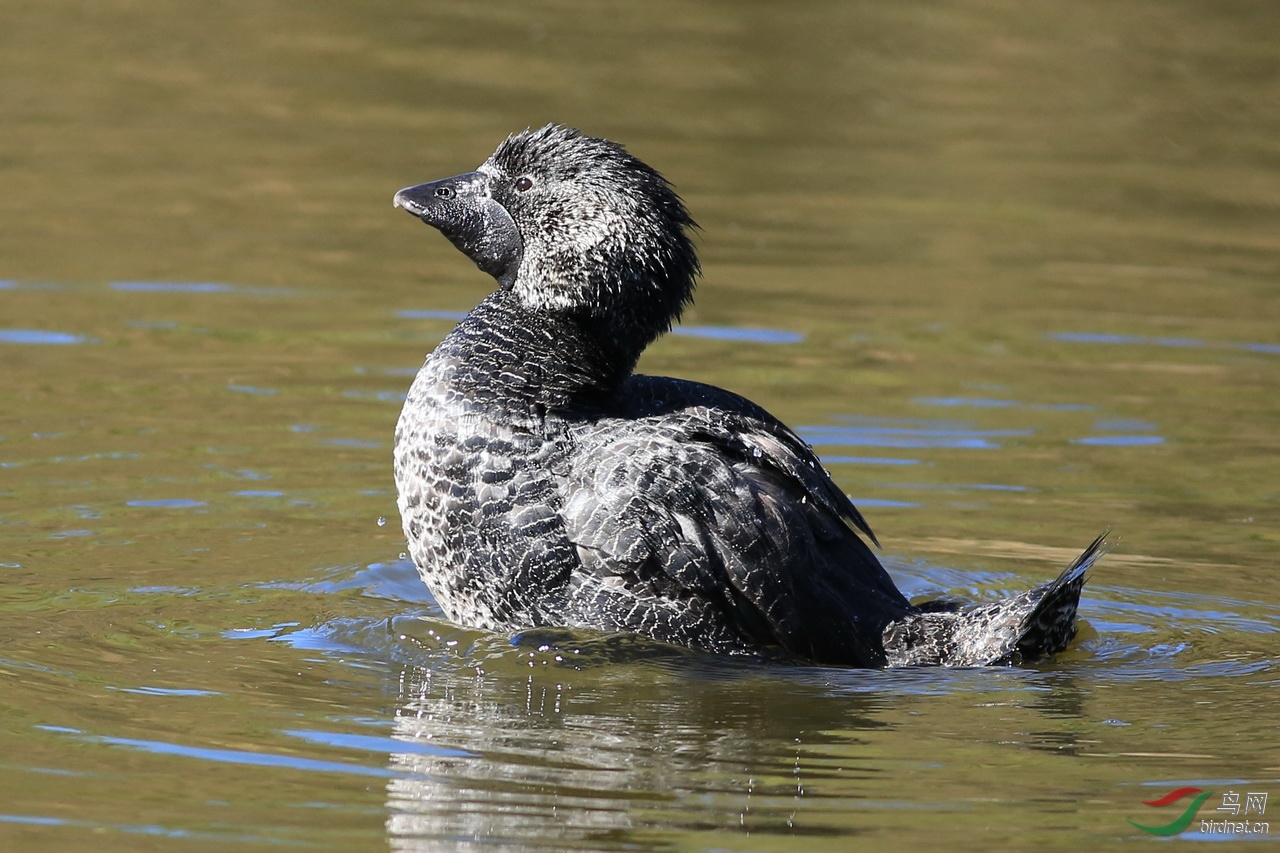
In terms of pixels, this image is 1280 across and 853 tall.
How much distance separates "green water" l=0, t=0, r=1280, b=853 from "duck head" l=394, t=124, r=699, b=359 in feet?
3.71

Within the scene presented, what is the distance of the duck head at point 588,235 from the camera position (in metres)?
6.16

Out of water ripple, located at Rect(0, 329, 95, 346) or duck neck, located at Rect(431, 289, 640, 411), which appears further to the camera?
water ripple, located at Rect(0, 329, 95, 346)

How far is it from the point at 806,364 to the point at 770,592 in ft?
13.2

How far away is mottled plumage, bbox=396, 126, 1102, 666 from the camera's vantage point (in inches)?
233

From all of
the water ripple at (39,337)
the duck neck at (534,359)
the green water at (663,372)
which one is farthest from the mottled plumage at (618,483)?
A: the water ripple at (39,337)

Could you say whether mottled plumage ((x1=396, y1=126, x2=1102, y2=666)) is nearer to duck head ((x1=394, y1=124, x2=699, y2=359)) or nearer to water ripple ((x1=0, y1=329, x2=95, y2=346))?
duck head ((x1=394, y1=124, x2=699, y2=359))

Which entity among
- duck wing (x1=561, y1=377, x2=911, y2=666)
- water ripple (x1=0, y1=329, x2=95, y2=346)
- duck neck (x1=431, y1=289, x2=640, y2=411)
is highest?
duck neck (x1=431, y1=289, x2=640, y2=411)

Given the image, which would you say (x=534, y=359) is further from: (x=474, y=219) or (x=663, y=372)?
(x=663, y=372)

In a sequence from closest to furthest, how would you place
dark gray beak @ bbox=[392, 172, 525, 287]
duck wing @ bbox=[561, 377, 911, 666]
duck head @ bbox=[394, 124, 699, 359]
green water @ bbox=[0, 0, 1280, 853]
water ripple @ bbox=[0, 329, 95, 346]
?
green water @ bbox=[0, 0, 1280, 853] → duck wing @ bbox=[561, 377, 911, 666] → duck head @ bbox=[394, 124, 699, 359] → dark gray beak @ bbox=[392, 172, 525, 287] → water ripple @ bbox=[0, 329, 95, 346]

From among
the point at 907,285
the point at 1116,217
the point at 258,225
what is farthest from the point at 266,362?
the point at 1116,217

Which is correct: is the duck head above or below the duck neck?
above

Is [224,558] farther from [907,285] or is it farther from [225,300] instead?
[907,285]

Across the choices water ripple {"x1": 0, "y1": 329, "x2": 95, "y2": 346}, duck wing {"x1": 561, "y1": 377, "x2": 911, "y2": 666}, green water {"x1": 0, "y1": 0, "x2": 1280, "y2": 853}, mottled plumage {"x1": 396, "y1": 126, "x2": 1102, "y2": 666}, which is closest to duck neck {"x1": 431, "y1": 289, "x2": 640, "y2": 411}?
mottled plumage {"x1": 396, "y1": 126, "x2": 1102, "y2": 666}

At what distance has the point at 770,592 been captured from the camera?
593 cm
